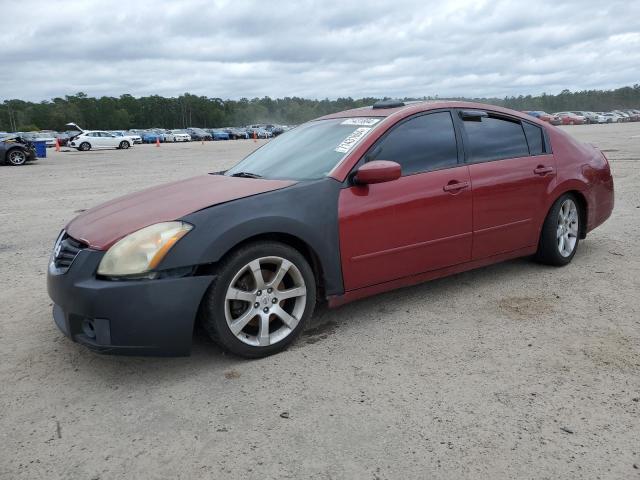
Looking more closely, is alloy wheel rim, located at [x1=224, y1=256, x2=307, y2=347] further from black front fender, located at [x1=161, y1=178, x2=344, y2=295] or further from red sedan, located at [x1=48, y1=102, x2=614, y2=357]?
black front fender, located at [x1=161, y1=178, x2=344, y2=295]

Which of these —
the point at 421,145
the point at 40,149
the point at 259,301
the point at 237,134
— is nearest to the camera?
the point at 259,301

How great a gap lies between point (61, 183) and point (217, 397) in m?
12.7

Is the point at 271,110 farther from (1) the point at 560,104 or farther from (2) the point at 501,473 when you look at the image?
(2) the point at 501,473

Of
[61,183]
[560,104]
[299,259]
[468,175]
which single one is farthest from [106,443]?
[560,104]

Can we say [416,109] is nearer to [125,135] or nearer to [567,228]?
[567,228]

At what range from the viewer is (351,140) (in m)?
3.92

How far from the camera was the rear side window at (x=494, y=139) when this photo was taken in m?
4.37

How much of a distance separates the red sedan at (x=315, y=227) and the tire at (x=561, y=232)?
15mm

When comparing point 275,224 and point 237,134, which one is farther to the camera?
point 237,134

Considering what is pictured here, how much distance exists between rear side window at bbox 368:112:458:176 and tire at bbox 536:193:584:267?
3.96 ft

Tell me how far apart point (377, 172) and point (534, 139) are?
1963 mm

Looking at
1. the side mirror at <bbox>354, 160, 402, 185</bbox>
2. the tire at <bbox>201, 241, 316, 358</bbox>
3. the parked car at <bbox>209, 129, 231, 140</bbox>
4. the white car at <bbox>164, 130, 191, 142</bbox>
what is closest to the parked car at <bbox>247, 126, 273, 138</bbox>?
the parked car at <bbox>209, 129, 231, 140</bbox>

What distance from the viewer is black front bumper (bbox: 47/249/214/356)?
2924 mm

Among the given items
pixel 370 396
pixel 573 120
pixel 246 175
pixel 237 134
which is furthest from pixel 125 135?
pixel 573 120
